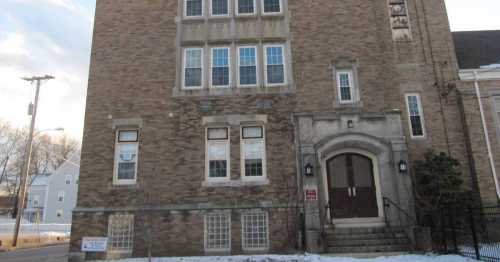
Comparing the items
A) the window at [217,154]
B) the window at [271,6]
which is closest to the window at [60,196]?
the window at [217,154]

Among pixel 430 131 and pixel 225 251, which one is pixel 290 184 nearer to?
pixel 225 251

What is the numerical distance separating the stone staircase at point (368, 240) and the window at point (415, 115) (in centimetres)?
438

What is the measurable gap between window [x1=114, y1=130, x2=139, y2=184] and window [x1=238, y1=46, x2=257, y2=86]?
4641mm

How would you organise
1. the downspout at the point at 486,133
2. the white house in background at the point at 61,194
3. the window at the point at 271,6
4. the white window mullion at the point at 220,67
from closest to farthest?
the downspout at the point at 486,133, the white window mullion at the point at 220,67, the window at the point at 271,6, the white house in background at the point at 61,194

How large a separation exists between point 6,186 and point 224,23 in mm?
67280

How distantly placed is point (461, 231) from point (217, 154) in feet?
28.2

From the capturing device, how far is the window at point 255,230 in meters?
12.5

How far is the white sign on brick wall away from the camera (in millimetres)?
11836

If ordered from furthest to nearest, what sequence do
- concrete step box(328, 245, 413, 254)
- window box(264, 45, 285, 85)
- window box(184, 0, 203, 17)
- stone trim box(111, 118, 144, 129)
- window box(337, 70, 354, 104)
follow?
window box(184, 0, 203, 17)
window box(264, 45, 285, 85)
window box(337, 70, 354, 104)
stone trim box(111, 118, 144, 129)
concrete step box(328, 245, 413, 254)

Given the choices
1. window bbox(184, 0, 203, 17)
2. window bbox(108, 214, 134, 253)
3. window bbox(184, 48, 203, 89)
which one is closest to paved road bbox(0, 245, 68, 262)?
window bbox(108, 214, 134, 253)

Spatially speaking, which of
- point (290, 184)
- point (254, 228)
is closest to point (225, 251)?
point (254, 228)

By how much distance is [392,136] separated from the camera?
12898mm

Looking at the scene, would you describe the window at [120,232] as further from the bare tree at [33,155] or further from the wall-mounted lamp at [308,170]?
the bare tree at [33,155]

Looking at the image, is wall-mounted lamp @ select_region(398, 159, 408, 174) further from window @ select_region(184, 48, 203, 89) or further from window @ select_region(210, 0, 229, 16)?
window @ select_region(210, 0, 229, 16)
